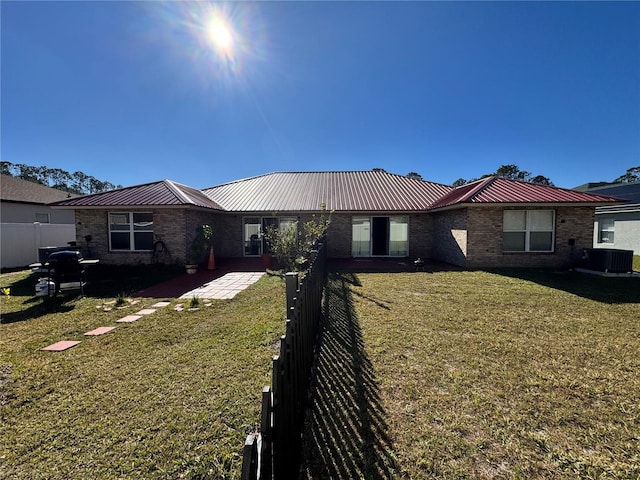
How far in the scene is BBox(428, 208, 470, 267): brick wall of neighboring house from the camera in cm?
1205

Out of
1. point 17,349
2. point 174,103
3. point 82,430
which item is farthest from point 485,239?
point 174,103

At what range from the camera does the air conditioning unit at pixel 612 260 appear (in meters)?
9.98

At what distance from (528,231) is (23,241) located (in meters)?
23.0

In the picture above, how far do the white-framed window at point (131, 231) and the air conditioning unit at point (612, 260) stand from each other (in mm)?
18715

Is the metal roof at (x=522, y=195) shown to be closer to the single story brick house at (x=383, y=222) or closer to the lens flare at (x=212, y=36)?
the single story brick house at (x=383, y=222)

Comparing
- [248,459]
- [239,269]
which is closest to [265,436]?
[248,459]

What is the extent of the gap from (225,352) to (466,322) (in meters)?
4.54

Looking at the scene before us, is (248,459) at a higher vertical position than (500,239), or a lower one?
lower

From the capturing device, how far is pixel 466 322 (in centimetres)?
540

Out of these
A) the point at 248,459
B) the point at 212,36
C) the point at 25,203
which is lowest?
the point at 248,459

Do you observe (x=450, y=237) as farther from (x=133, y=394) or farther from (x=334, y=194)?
(x=133, y=394)

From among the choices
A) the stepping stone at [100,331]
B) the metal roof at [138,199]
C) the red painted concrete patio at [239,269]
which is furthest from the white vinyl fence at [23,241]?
the stepping stone at [100,331]

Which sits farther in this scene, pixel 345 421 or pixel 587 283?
pixel 587 283

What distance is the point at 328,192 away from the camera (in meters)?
17.5
